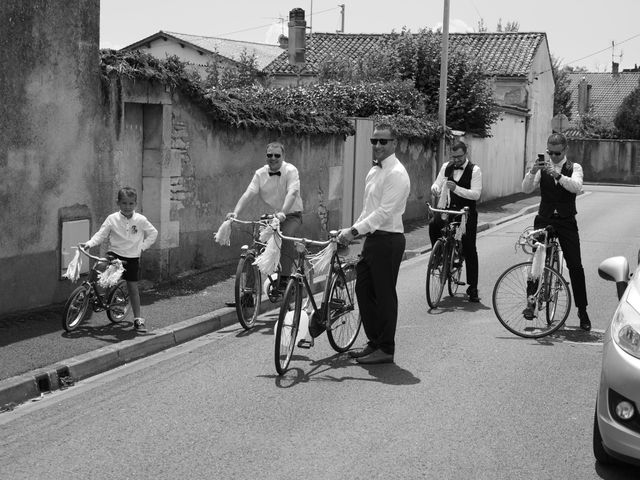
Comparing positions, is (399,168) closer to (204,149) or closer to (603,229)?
(204,149)

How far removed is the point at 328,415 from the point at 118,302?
341 cm

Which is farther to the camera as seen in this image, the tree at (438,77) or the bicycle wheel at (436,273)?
the tree at (438,77)

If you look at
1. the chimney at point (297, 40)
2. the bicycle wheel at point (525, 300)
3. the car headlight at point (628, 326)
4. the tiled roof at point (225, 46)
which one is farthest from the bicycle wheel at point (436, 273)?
the tiled roof at point (225, 46)

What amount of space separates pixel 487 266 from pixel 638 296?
918 centimetres

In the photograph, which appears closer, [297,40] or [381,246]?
[381,246]

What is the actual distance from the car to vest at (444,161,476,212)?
5808 millimetres

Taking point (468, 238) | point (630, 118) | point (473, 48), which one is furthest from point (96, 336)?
point (630, 118)

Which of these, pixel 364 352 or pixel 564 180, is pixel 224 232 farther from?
pixel 564 180

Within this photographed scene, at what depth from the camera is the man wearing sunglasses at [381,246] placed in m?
7.72

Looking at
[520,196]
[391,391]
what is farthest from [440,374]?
[520,196]

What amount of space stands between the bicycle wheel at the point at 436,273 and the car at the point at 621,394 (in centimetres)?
518

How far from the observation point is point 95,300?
8875mm

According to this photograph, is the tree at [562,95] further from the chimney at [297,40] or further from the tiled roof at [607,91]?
the chimney at [297,40]

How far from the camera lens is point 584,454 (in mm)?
5676
